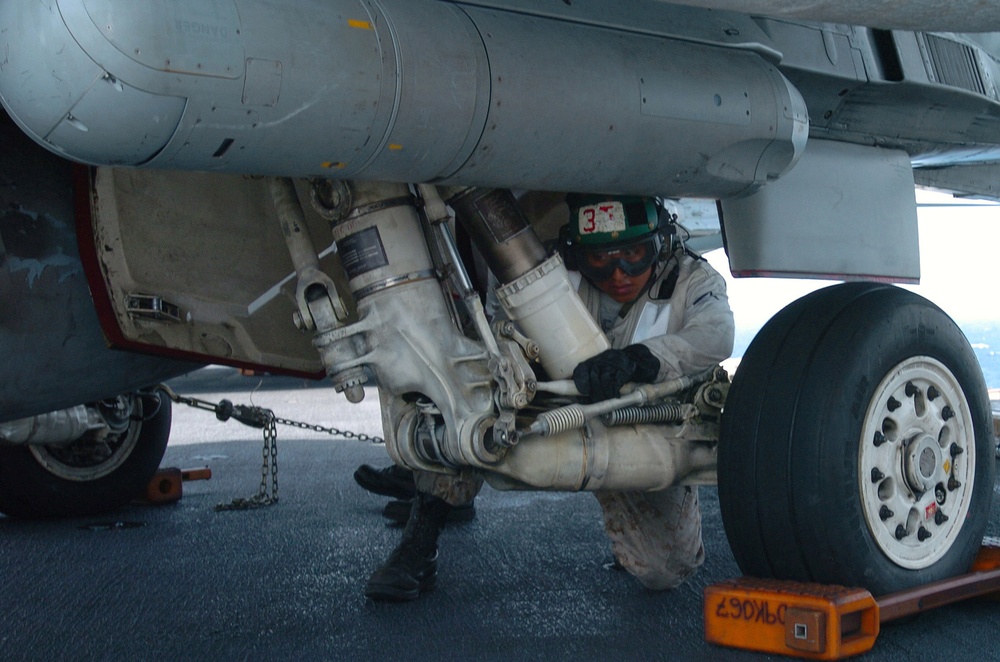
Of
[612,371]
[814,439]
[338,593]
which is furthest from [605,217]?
[338,593]

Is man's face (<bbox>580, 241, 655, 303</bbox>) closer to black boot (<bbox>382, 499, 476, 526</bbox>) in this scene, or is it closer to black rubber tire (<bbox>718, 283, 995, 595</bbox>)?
black rubber tire (<bbox>718, 283, 995, 595</bbox>)

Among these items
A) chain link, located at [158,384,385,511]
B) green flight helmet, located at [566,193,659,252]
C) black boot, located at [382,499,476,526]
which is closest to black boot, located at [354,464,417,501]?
black boot, located at [382,499,476,526]

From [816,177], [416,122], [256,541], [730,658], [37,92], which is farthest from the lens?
[256,541]

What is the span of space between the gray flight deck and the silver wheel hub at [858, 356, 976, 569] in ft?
0.67

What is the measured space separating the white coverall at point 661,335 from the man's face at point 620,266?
8 cm

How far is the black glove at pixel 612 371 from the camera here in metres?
2.45

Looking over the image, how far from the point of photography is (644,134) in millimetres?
2312

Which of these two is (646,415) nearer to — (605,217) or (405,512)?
(605,217)

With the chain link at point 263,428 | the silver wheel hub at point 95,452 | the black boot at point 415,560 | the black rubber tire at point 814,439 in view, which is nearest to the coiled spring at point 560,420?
the black rubber tire at point 814,439

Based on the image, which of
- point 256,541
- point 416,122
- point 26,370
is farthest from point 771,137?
point 256,541

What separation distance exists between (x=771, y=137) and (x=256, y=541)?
2.16m

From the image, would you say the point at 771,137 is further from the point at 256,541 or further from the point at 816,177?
the point at 256,541

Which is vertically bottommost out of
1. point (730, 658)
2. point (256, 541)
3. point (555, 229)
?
point (730, 658)

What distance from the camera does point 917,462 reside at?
2.39 metres
